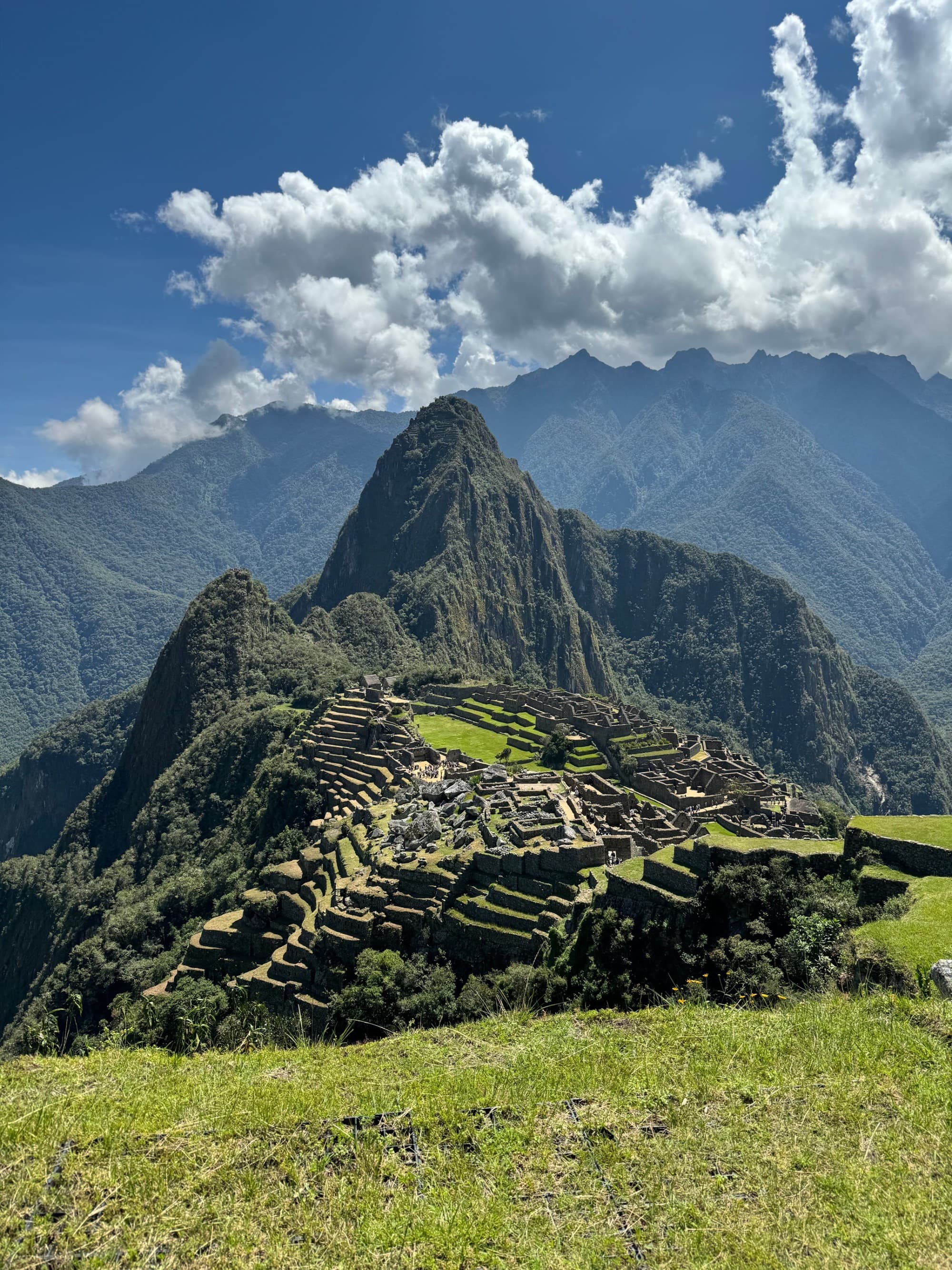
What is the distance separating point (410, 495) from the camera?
612 ft

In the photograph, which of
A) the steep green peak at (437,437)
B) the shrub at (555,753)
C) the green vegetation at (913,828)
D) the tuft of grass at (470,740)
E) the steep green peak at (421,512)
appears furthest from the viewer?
the steep green peak at (437,437)

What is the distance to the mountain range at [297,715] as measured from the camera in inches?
2078

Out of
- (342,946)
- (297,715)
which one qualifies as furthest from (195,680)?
(342,946)

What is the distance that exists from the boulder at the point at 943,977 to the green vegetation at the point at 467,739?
144 feet

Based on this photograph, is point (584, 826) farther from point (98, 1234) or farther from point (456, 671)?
point (456, 671)

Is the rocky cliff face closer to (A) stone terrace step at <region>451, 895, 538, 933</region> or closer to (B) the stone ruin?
(B) the stone ruin

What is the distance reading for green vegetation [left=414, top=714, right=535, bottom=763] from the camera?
198ft

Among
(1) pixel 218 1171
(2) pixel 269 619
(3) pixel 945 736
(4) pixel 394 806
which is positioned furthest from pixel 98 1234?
(3) pixel 945 736

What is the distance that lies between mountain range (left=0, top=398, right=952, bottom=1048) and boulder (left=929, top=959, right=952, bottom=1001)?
36.3 metres

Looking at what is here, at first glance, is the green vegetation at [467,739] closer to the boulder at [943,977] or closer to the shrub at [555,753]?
the shrub at [555,753]

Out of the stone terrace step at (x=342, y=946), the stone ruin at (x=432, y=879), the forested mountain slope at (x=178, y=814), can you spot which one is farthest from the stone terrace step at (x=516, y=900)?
the forested mountain slope at (x=178, y=814)

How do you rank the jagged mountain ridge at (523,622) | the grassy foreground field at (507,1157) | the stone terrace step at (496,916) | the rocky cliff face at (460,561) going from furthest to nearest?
the rocky cliff face at (460,561)
the jagged mountain ridge at (523,622)
the stone terrace step at (496,916)
the grassy foreground field at (507,1157)

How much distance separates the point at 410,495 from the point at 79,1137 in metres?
184

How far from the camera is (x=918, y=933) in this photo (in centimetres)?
1310
